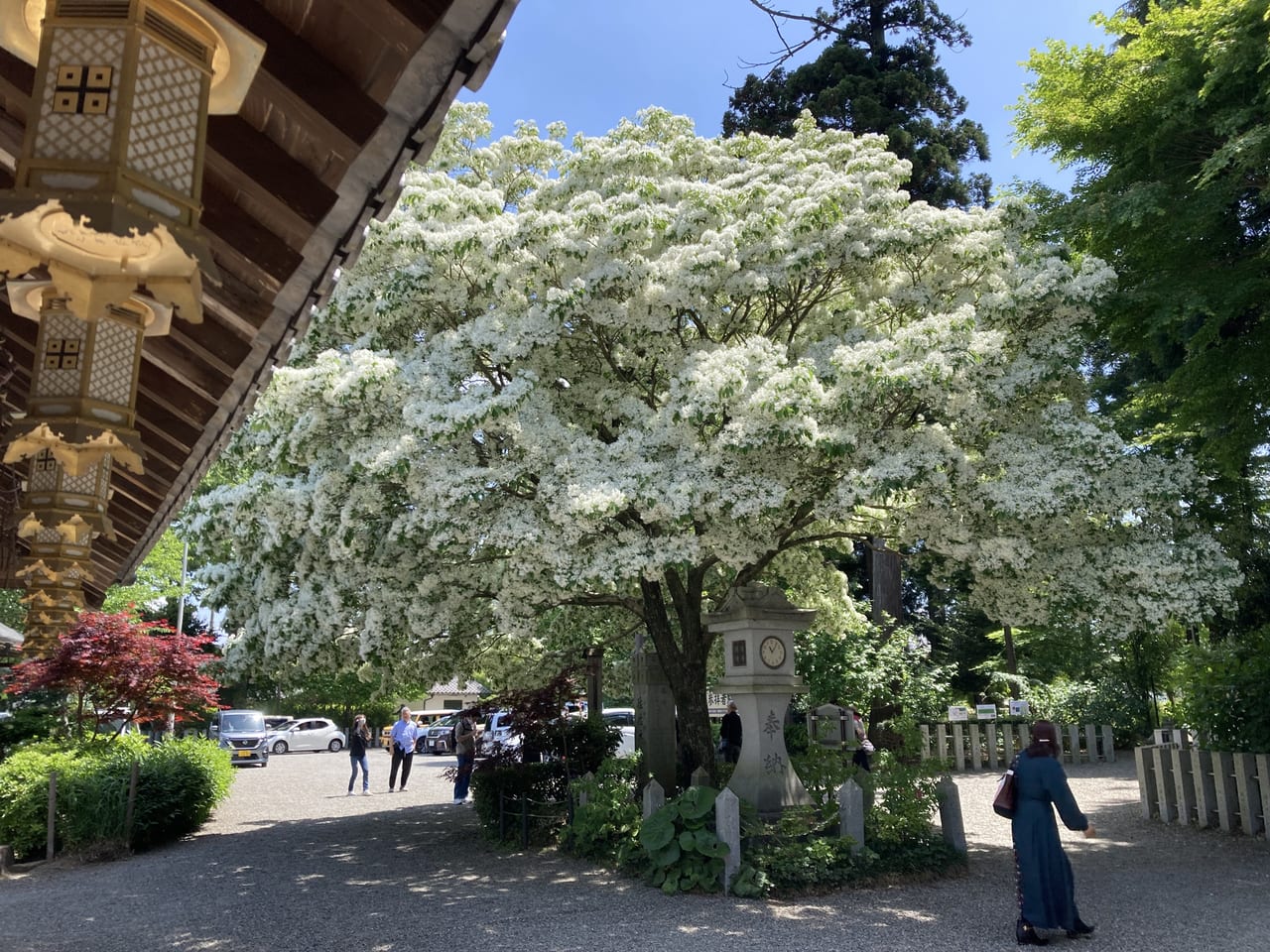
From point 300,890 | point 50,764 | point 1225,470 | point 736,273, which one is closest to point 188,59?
point 736,273

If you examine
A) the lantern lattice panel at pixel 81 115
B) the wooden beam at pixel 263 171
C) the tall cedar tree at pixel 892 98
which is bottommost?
the lantern lattice panel at pixel 81 115

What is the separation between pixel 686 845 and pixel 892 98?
20789 mm

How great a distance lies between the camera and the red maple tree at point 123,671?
37.2 ft

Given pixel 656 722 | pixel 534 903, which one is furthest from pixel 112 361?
pixel 656 722

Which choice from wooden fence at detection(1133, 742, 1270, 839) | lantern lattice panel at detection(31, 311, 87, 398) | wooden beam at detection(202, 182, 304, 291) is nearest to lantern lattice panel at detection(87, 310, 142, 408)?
lantern lattice panel at detection(31, 311, 87, 398)

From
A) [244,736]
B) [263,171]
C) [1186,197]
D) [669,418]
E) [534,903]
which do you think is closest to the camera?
[263,171]

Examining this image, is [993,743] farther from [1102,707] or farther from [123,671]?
[123,671]

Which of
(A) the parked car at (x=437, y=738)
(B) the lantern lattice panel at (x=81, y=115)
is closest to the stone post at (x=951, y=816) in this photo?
(B) the lantern lattice panel at (x=81, y=115)

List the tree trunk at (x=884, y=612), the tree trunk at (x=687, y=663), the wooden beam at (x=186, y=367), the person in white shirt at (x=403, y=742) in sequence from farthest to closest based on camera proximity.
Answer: the tree trunk at (x=884, y=612) < the person in white shirt at (x=403, y=742) < the tree trunk at (x=687, y=663) < the wooden beam at (x=186, y=367)

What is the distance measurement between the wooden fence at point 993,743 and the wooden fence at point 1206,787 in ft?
24.7

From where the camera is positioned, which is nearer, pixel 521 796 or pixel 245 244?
pixel 245 244

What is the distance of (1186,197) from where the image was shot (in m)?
9.91

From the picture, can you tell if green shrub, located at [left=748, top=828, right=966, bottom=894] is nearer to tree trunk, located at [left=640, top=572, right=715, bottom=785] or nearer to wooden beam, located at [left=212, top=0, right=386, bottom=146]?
tree trunk, located at [left=640, top=572, right=715, bottom=785]

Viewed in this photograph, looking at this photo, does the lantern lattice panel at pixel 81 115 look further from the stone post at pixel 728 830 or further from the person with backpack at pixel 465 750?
the person with backpack at pixel 465 750
